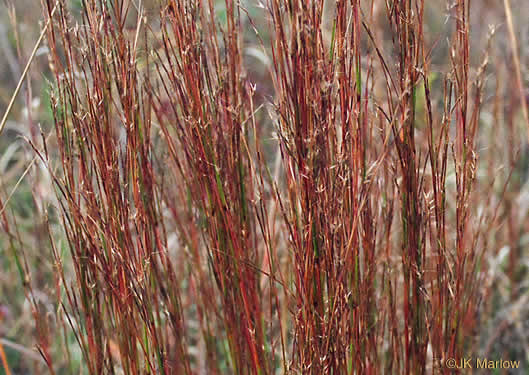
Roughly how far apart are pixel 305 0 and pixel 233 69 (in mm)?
267

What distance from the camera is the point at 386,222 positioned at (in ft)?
3.76

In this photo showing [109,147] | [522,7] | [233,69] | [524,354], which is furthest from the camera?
[522,7]

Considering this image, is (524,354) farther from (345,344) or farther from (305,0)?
(305,0)

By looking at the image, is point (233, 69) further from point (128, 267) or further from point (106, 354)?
point (106, 354)

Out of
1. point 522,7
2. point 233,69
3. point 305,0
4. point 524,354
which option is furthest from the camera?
point 522,7

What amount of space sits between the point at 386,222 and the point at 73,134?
0.63 metres

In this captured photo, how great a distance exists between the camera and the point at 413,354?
112 cm

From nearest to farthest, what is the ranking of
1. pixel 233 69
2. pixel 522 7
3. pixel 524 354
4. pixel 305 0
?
pixel 305 0 → pixel 233 69 → pixel 524 354 → pixel 522 7

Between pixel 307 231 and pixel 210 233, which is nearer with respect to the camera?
pixel 307 231

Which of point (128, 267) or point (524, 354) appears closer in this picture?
point (128, 267)

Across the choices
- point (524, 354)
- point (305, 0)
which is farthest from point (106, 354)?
point (524, 354)

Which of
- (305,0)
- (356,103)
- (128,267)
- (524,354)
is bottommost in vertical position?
(524,354)

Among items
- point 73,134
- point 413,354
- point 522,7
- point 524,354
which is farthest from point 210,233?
point 522,7

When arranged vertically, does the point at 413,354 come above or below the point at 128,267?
below
